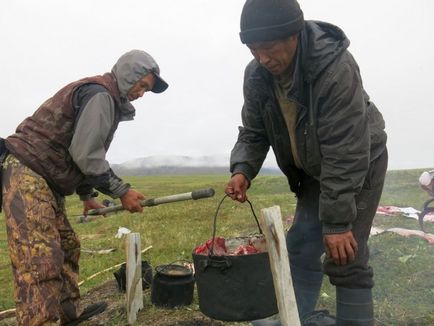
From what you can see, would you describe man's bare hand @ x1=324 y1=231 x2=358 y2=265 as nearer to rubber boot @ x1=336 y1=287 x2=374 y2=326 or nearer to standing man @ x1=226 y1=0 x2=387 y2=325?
standing man @ x1=226 y1=0 x2=387 y2=325

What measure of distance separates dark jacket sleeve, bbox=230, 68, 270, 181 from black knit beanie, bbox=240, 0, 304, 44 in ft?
2.64

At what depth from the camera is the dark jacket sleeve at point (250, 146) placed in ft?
13.3

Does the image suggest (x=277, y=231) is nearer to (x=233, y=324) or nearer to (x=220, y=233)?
(x=233, y=324)

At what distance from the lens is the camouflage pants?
3943 mm

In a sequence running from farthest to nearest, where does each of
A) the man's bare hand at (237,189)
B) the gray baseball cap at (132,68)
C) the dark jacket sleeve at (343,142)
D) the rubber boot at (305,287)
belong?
the gray baseball cap at (132,68), the rubber boot at (305,287), the man's bare hand at (237,189), the dark jacket sleeve at (343,142)

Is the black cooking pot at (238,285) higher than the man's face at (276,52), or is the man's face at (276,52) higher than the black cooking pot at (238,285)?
the man's face at (276,52)

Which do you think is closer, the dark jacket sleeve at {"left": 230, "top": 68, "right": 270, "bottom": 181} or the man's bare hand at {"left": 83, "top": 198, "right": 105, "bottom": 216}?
the dark jacket sleeve at {"left": 230, "top": 68, "right": 270, "bottom": 181}

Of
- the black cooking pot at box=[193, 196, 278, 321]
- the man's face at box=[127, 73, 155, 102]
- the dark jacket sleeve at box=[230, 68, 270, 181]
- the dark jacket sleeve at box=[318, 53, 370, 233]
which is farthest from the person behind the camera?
the man's face at box=[127, 73, 155, 102]

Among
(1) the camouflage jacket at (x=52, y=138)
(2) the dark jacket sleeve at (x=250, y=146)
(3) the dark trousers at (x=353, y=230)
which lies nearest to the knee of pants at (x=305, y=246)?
(3) the dark trousers at (x=353, y=230)

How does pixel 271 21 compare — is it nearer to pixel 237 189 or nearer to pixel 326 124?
pixel 326 124

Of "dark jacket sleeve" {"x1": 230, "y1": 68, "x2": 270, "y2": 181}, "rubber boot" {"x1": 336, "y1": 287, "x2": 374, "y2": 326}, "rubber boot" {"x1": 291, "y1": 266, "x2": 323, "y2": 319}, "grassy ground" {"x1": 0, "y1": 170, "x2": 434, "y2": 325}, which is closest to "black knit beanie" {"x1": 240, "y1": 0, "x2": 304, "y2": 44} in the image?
"dark jacket sleeve" {"x1": 230, "y1": 68, "x2": 270, "y2": 181}

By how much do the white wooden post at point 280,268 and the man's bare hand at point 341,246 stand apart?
1.06 feet

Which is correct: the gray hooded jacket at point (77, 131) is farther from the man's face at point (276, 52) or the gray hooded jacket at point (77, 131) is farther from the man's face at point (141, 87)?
the man's face at point (276, 52)

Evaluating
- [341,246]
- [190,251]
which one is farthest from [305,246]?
[190,251]
